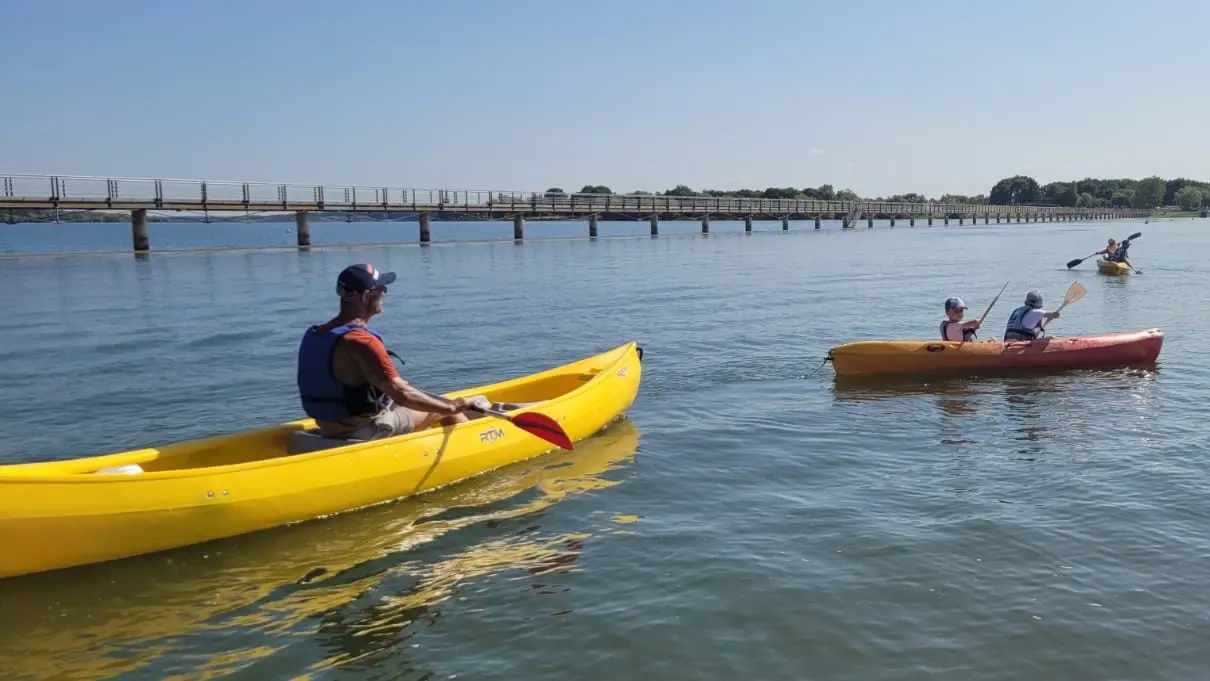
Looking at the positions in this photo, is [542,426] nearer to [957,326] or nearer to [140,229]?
[957,326]

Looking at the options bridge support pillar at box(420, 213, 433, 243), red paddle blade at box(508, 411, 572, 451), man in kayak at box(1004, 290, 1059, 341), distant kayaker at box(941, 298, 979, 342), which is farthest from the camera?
bridge support pillar at box(420, 213, 433, 243)

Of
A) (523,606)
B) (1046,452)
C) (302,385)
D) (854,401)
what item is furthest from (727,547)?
(854,401)

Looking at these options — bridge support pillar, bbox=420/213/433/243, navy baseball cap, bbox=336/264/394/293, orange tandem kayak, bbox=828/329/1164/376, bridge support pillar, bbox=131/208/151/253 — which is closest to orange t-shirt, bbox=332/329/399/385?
navy baseball cap, bbox=336/264/394/293

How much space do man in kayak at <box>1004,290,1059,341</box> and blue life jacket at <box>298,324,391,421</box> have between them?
9477 millimetres

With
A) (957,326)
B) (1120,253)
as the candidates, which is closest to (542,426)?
(957,326)

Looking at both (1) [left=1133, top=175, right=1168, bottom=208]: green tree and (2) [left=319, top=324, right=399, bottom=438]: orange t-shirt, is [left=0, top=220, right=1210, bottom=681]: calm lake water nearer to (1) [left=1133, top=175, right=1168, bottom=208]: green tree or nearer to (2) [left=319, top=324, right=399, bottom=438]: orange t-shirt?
(2) [left=319, top=324, right=399, bottom=438]: orange t-shirt

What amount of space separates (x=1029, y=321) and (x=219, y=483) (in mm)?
10908

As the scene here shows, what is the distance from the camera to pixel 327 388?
691 centimetres

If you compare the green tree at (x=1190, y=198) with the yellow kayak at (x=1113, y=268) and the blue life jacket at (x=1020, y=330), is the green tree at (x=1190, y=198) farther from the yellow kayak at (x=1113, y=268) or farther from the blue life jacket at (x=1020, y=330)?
the blue life jacket at (x=1020, y=330)

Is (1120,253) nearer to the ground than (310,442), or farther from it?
farther from it

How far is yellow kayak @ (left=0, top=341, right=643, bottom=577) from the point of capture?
5652 mm

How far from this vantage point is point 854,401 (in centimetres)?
1098

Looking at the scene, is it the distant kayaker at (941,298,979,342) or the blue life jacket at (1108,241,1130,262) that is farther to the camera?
the blue life jacket at (1108,241,1130,262)

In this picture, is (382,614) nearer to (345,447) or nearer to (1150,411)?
(345,447)
